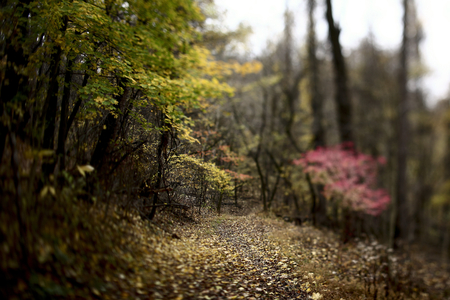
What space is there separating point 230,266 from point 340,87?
808cm

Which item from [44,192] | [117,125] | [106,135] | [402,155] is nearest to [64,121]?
[106,135]

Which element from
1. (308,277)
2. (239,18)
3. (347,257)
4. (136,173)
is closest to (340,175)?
(347,257)

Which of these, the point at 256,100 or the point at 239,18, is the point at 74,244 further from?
the point at 256,100

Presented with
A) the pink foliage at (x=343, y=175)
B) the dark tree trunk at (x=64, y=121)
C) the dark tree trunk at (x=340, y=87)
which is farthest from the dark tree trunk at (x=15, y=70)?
the dark tree trunk at (x=340, y=87)

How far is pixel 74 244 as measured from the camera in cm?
233

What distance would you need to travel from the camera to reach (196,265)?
10.8 ft

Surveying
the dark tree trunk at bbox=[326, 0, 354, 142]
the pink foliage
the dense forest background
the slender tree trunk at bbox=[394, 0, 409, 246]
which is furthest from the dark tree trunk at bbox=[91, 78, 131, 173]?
the slender tree trunk at bbox=[394, 0, 409, 246]

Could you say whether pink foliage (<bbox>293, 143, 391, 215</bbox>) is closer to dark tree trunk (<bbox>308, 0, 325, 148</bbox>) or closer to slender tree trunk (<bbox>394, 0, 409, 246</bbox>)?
slender tree trunk (<bbox>394, 0, 409, 246</bbox>)

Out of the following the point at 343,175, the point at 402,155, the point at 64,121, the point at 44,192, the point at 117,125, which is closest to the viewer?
the point at 44,192

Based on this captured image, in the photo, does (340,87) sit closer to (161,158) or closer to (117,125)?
(161,158)

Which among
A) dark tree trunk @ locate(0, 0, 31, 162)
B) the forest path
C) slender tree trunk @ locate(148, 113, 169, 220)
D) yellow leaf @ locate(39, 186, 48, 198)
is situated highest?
dark tree trunk @ locate(0, 0, 31, 162)

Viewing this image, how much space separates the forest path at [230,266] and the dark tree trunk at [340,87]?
5.87 meters

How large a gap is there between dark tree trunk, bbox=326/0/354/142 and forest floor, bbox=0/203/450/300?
15.0 feet

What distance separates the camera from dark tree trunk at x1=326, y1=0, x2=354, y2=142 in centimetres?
862
